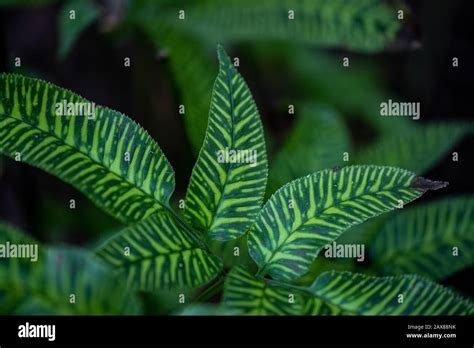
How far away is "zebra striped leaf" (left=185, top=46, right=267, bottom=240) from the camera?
815 mm

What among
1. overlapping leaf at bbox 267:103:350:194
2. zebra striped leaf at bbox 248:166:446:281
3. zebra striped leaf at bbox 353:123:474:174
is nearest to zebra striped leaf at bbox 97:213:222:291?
zebra striped leaf at bbox 248:166:446:281

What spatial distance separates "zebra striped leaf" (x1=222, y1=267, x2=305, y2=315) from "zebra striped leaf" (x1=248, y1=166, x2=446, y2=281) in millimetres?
27

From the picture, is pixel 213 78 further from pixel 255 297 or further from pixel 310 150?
pixel 255 297

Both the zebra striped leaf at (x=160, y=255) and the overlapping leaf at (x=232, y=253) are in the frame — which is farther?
the overlapping leaf at (x=232, y=253)

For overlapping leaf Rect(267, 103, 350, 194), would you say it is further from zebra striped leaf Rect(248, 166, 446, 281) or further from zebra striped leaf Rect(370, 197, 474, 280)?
zebra striped leaf Rect(248, 166, 446, 281)

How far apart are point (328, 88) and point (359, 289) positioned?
1.59 m

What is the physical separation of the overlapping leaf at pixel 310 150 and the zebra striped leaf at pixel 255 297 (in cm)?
45

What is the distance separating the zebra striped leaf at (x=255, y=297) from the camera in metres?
0.78

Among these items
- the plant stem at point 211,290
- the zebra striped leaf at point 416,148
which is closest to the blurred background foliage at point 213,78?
the zebra striped leaf at point 416,148

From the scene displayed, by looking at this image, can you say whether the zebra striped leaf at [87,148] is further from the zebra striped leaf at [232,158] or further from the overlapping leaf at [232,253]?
the overlapping leaf at [232,253]

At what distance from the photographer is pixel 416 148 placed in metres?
1.37

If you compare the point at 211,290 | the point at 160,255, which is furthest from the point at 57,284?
the point at 211,290
